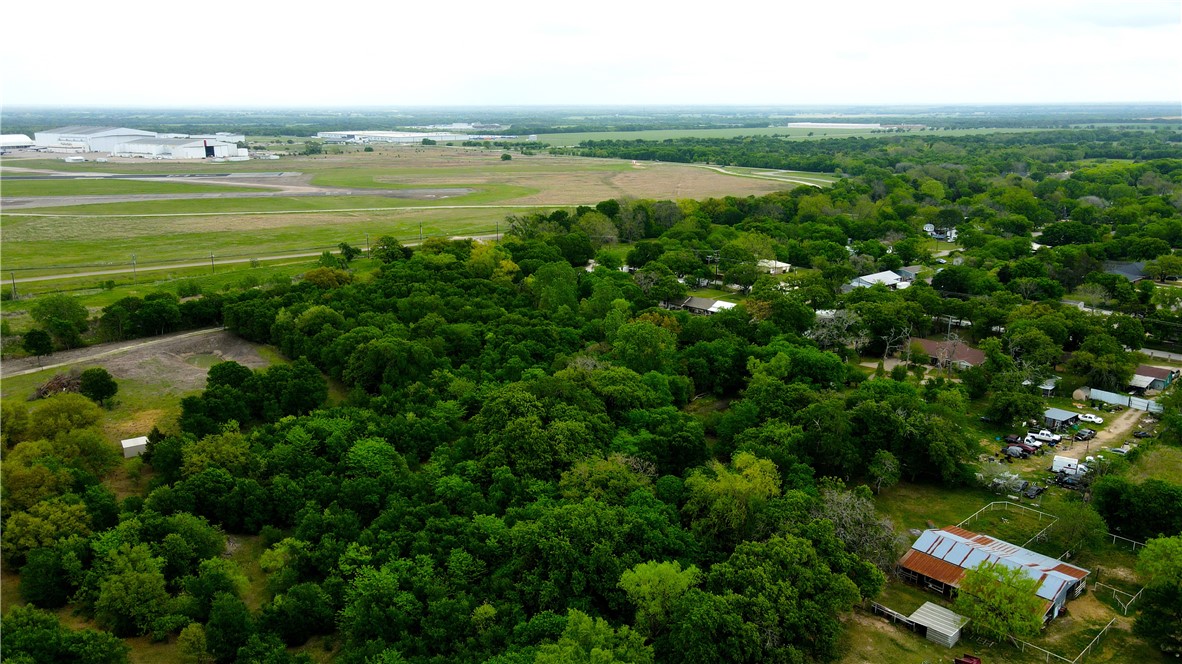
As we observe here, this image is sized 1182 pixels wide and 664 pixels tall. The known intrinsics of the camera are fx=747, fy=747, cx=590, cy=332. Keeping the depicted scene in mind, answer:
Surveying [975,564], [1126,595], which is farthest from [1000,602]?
[1126,595]

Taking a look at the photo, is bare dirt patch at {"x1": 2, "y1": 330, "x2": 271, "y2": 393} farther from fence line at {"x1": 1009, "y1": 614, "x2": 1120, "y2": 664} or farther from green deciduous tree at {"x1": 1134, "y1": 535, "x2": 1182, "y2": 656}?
green deciduous tree at {"x1": 1134, "y1": 535, "x2": 1182, "y2": 656}

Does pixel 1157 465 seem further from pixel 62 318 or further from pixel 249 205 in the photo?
pixel 249 205

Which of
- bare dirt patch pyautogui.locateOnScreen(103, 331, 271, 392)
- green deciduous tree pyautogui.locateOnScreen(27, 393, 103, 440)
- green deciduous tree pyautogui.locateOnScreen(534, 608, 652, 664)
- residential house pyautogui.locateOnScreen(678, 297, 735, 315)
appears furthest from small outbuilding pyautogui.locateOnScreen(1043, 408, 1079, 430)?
green deciduous tree pyautogui.locateOnScreen(27, 393, 103, 440)

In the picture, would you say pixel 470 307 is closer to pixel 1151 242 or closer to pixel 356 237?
pixel 356 237

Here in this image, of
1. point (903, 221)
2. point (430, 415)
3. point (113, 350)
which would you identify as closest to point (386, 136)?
point (903, 221)

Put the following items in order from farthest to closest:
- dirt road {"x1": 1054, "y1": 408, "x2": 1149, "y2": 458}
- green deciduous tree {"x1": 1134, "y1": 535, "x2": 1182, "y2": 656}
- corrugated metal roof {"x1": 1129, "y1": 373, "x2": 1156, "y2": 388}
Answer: corrugated metal roof {"x1": 1129, "y1": 373, "x2": 1156, "y2": 388}
dirt road {"x1": 1054, "y1": 408, "x2": 1149, "y2": 458}
green deciduous tree {"x1": 1134, "y1": 535, "x2": 1182, "y2": 656}

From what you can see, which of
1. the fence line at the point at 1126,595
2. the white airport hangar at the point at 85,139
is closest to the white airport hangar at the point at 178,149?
the white airport hangar at the point at 85,139

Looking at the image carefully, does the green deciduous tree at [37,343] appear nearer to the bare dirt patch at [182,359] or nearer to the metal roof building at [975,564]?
the bare dirt patch at [182,359]

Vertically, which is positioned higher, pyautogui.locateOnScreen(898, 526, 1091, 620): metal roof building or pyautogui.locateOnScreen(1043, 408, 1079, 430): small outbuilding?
pyautogui.locateOnScreen(1043, 408, 1079, 430): small outbuilding
